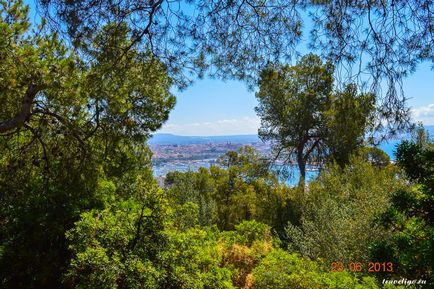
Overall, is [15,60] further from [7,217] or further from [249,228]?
[249,228]

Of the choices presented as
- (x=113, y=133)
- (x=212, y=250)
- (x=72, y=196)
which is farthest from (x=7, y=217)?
(x=212, y=250)

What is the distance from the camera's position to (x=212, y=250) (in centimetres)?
679

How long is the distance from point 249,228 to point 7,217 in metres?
6.19

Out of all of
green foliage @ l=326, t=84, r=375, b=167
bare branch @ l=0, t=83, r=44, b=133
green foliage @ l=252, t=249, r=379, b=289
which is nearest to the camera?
green foliage @ l=326, t=84, r=375, b=167

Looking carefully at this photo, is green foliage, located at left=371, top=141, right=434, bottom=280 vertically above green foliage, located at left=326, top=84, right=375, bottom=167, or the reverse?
green foliage, located at left=326, top=84, right=375, bottom=167

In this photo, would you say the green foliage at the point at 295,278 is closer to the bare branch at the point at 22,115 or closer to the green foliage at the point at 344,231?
the green foliage at the point at 344,231

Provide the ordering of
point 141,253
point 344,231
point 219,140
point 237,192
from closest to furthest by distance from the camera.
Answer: point 141,253
point 344,231
point 237,192
point 219,140
